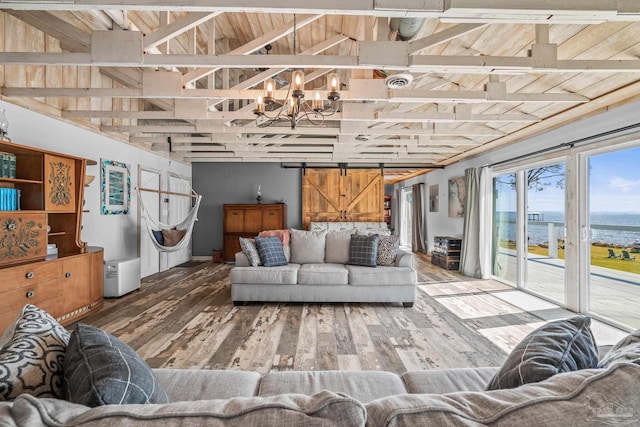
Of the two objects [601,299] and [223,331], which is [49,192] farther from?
[601,299]

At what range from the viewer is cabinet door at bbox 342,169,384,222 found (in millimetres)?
7582

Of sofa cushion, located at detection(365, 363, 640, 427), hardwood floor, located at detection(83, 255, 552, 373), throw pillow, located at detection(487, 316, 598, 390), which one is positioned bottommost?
hardwood floor, located at detection(83, 255, 552, 373)

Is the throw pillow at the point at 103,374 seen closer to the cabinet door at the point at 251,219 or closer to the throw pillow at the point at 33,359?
the throw pillow at the point at 33,359

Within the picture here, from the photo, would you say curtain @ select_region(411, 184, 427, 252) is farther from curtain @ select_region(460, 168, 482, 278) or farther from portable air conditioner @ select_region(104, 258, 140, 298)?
portable air conditioner @ select_region(104, 258, 140, 298)

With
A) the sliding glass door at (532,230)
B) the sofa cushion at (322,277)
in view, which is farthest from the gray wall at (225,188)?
the sliding glass door at (532,230)

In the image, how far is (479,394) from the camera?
25.2 inches

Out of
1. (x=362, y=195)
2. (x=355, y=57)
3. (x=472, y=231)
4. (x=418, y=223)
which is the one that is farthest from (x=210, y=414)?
(x=418, y=223)

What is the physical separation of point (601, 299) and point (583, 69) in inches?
113

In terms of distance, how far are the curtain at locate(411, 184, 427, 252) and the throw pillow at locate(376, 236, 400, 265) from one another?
15.9 ft

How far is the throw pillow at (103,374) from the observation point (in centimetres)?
72

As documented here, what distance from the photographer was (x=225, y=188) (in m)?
7.40

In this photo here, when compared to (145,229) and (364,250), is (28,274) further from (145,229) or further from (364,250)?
(364,250)

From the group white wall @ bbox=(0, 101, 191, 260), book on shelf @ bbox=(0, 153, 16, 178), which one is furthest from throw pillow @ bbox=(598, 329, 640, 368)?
white wall @ bbox=(0, 101, 191, 260)

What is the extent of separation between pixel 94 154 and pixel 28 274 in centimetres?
206
